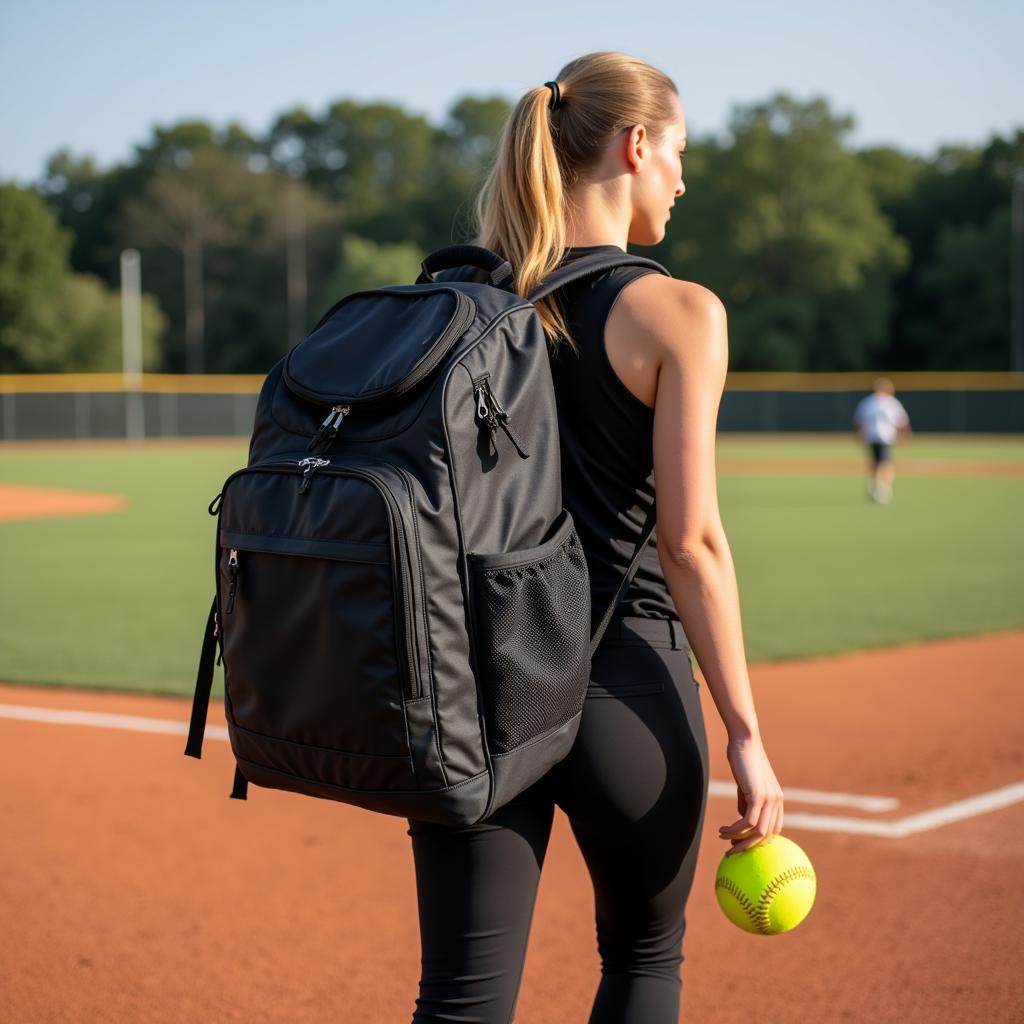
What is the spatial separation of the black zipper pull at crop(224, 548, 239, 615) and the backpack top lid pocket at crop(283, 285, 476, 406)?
0.25m

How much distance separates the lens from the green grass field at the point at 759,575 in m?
8.54

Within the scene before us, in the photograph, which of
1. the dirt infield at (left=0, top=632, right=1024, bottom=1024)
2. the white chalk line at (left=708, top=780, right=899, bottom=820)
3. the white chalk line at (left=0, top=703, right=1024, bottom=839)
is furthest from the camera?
the white chalk line at (left=708, top=780, right=899, bottom=820)

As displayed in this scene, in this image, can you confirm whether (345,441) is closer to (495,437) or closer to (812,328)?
(495,437)

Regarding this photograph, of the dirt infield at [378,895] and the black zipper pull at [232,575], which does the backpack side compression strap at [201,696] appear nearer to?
the black zipper pull at [232,575]

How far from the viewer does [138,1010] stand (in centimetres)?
337

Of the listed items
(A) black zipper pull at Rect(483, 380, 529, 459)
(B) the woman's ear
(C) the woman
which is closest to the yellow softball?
(C) the woman

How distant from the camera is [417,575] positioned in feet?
5.86

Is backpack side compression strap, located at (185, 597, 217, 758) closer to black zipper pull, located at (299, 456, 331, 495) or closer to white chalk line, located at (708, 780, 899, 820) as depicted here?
black zipper pull, located at (299, 456, 331, 495)

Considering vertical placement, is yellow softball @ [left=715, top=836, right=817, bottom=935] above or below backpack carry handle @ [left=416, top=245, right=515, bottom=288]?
below

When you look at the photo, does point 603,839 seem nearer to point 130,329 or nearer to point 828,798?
point 828,798

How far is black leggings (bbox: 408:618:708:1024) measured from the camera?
1.98m

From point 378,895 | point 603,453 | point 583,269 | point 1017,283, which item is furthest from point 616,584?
point 1017,283

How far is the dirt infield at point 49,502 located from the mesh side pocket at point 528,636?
58.6 feet

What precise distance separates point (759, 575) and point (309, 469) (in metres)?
10.6
